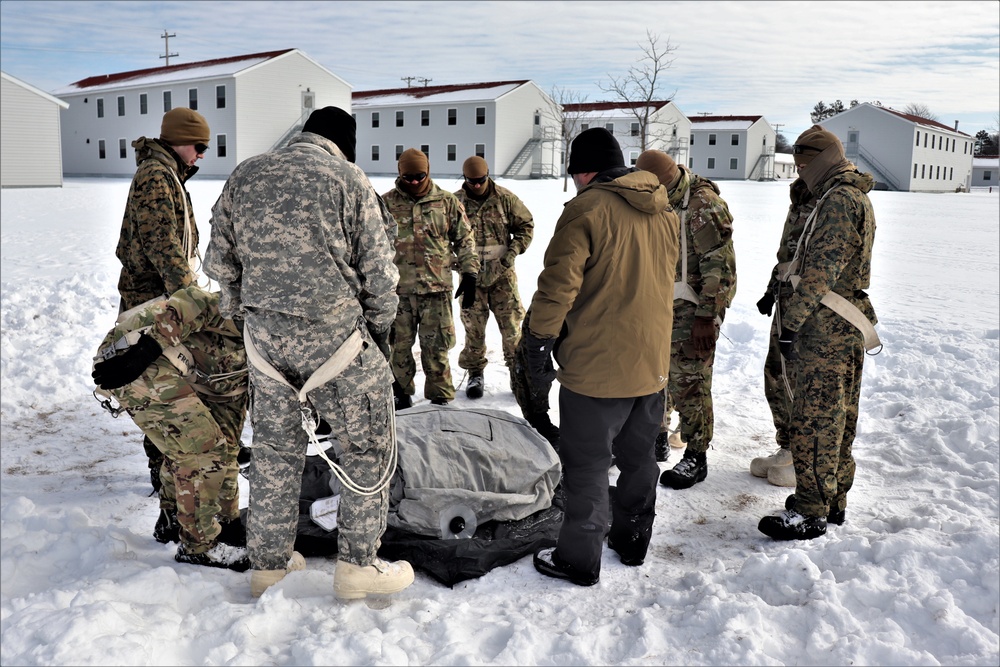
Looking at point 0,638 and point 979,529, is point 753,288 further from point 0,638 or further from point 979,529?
point 0,638

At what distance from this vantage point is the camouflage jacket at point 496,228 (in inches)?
A: 268

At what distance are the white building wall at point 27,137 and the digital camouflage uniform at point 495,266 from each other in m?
30.0

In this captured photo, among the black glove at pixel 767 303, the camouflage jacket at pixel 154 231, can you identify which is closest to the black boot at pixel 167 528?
the camouflage jacket at pixel 154 231

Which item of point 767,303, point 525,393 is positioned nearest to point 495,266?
point 525,393

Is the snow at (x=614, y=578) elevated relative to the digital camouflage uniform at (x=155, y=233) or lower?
lower

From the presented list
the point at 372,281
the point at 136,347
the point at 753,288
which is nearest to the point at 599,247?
the point at 372,281

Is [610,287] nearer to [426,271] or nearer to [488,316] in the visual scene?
[426,271]

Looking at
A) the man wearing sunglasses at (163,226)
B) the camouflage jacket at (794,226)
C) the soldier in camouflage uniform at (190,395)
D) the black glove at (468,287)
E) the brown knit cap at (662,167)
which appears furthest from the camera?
the black glove at (468,287)

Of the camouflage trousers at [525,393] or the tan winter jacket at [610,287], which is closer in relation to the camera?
the tan winter jacket at [610,287]

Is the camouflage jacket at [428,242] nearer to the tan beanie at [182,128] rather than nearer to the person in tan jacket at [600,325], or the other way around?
the tan beanie at [182,128]

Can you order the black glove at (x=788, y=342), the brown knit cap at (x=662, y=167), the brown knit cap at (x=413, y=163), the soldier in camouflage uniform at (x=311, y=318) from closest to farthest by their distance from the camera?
the soldier in camouflage uniform at (x=311, y=318), the black glove at (x=788, y=342), the brown knit cap at (x=662, y=167), the brown knit cap at (x=413, y=163)

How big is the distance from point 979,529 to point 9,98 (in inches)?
1429

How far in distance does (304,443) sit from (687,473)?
262cm

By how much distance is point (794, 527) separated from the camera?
4.05 m
